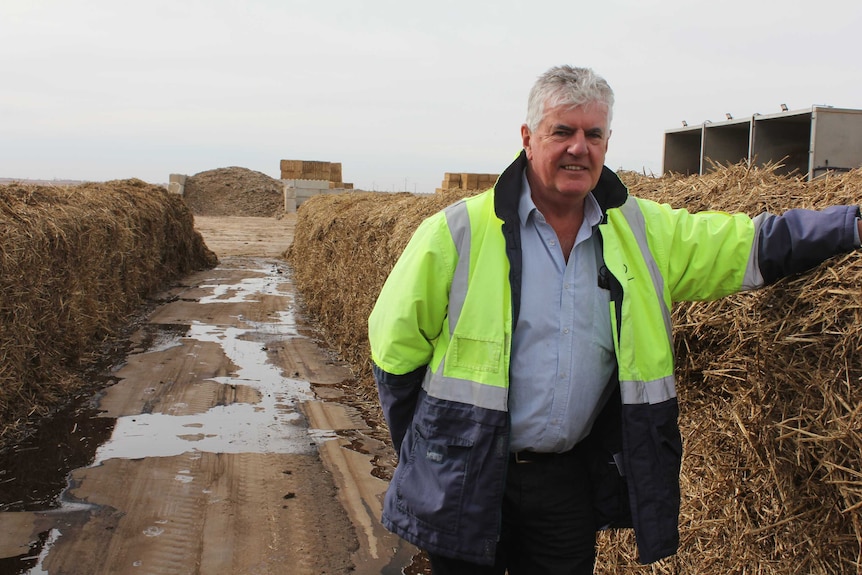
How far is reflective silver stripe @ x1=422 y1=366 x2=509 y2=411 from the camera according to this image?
93.6 inches

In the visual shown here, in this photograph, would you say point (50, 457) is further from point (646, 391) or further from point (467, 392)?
point (646, 391)

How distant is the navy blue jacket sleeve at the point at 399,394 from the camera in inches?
101

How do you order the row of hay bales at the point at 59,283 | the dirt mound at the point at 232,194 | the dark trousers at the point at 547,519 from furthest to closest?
the dirt mound at the point at 232,194 → the row of hay bales at the point at 59,283 → the dark trousers at the point at 547,519

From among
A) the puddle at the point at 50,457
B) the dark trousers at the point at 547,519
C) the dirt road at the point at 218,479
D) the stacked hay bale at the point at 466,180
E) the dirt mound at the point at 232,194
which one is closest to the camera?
the dark trousers at the point at 547,519

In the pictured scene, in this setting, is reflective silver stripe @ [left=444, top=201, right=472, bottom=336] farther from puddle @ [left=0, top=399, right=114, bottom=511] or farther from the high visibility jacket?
puddle @ [left=0, top=399, right=114, bottom=511]

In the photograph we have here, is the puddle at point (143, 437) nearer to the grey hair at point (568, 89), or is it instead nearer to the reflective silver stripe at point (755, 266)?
the grey hair at point (568, 89)

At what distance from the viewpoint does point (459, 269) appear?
248cm

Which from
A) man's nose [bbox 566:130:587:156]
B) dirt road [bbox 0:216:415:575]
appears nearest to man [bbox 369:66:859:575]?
Result: man's nose [bbox 566:130:587:156]

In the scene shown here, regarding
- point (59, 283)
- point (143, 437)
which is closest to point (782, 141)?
point (143, 437)

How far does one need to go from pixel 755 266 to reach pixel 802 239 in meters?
0.17

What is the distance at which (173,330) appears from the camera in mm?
11484

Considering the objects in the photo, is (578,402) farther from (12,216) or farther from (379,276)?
(12,216)

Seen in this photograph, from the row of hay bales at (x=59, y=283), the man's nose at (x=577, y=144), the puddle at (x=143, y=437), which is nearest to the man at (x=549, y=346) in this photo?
the man's nose at (x=577, y=144)

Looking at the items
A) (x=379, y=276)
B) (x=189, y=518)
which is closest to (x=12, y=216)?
(x=379, y=276)
